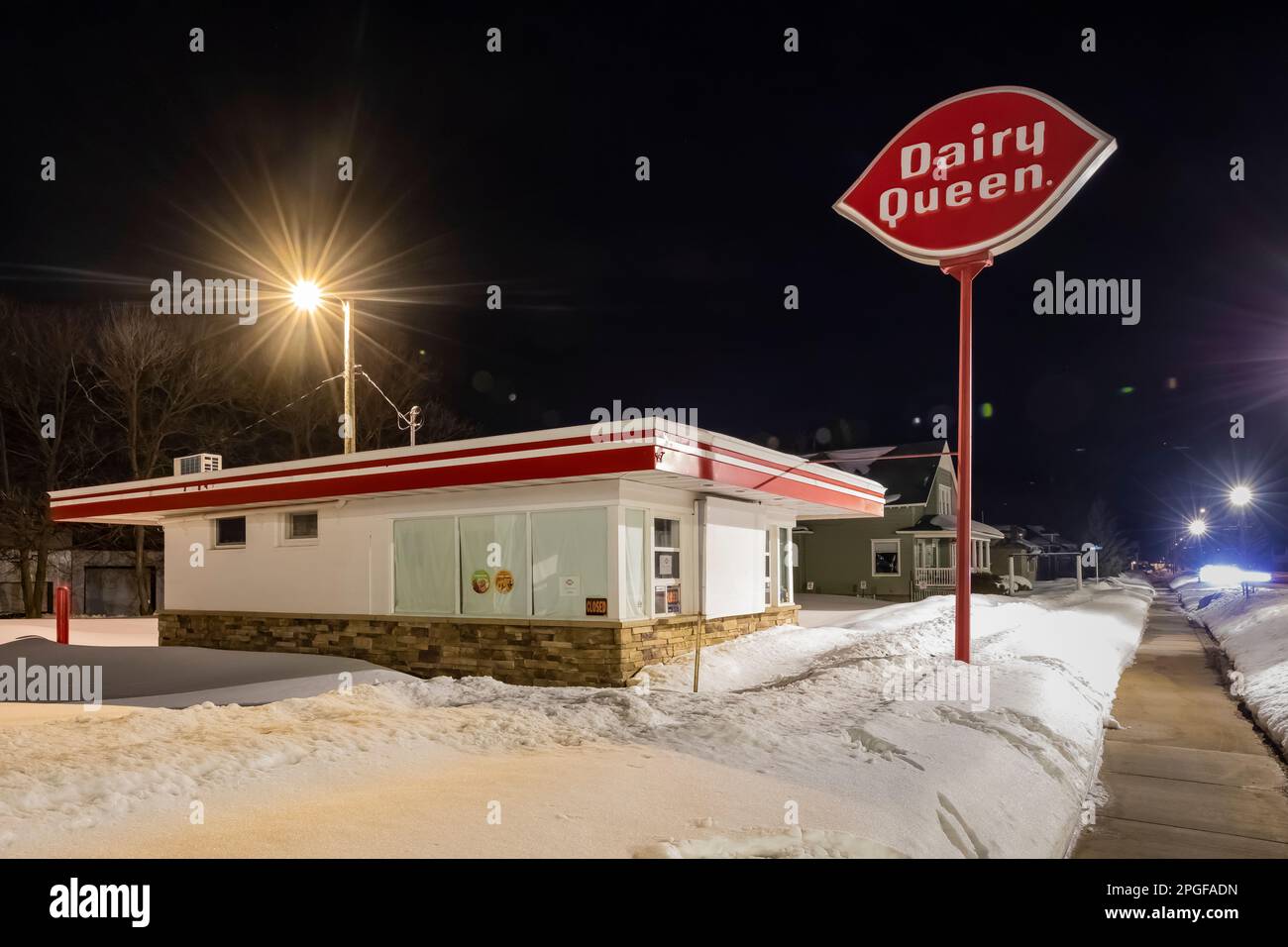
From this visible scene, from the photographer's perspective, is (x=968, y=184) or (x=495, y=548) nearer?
(x=968, y=184)

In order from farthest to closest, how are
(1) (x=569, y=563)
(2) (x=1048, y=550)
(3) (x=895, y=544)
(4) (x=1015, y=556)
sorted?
1. (2) (x=1048, y=550)
2. (4) (x=1015, y=556)
3. (3) (x=895, y=544)
4. (1) (x=569, y=563)

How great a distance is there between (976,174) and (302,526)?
12869mm

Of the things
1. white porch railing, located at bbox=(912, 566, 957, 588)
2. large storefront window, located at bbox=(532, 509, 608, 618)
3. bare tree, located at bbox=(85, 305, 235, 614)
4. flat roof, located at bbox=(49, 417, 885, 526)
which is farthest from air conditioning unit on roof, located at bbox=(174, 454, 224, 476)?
white porch railing, located at bbox=(912, 566, 957, 588)

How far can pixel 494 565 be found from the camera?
12.2 metres

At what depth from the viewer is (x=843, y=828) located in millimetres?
5172

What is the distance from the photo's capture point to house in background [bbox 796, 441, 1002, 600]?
109ft

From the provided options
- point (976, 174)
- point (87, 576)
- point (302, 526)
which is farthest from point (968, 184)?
point (87, 576)

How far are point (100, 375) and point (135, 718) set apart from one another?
24828 millimetres

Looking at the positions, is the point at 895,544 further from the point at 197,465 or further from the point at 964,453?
the point at 197,465

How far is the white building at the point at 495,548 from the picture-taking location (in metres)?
11.2

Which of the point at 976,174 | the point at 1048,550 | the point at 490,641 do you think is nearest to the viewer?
the point at 976,174

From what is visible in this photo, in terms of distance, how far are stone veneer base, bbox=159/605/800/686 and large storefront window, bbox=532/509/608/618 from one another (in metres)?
0.27

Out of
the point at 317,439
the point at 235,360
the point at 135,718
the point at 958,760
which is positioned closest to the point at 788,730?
the point at 958,760
